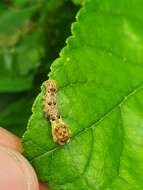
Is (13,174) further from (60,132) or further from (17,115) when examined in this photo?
(17,115)

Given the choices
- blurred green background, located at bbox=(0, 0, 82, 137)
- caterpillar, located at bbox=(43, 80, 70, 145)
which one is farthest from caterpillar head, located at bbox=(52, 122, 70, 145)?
blurred green background, located at bbox=(0, 0, 82, 137)

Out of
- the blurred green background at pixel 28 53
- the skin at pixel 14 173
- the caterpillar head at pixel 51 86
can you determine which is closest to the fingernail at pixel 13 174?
the skin at pixel 14 173

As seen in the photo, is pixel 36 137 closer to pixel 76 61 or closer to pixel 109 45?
pixel 76 61

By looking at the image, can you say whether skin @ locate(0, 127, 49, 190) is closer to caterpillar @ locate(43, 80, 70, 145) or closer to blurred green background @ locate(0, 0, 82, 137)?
caterpillar @ locate(43, 80, 70, 145)

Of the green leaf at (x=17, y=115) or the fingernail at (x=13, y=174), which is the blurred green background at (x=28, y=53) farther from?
the fingernail at (x=13, y=174)

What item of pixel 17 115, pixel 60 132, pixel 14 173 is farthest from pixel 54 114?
pixel 17 115

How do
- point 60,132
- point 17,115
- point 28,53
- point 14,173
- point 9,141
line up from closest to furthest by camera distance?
point 60,132 < point 14,173 < point 9,141 < point 17,115 < point 28,53

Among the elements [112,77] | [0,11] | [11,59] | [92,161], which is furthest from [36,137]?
[0,11]
